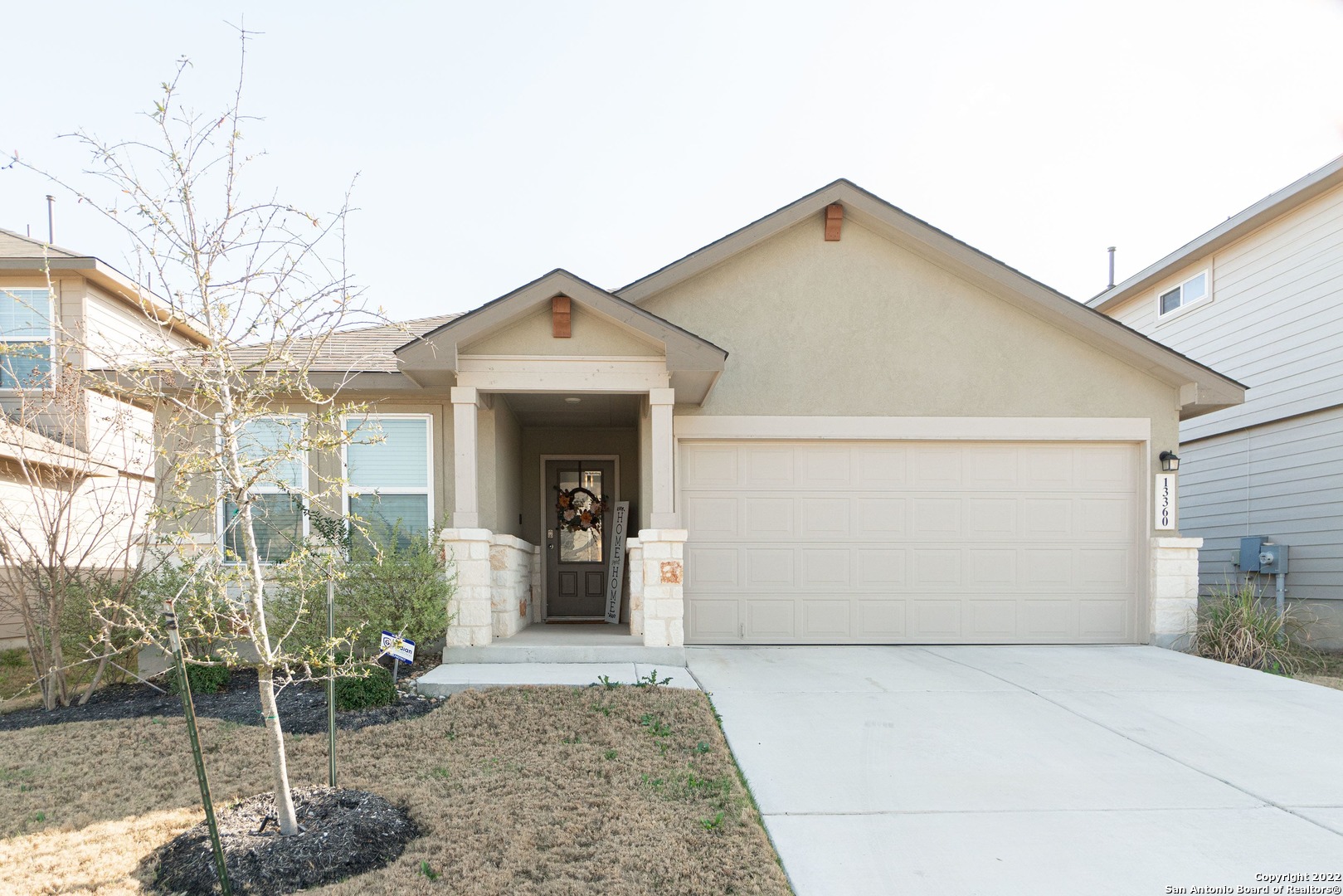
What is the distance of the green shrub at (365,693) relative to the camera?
5742 millimetres

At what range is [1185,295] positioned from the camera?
12320mm

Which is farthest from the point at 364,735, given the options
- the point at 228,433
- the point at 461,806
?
the point at 228,433

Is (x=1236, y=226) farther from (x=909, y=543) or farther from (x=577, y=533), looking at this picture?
(x=577, y=533)

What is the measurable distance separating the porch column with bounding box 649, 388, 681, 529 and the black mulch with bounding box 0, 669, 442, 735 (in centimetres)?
245

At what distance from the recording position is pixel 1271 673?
7348mm

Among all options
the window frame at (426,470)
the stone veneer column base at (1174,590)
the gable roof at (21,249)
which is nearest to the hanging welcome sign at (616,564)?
the window frame at (426,470)

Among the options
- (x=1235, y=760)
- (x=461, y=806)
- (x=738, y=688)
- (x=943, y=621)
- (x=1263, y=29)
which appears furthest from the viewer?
(x=943, y=621)

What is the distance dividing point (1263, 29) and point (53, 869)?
18.5 ft

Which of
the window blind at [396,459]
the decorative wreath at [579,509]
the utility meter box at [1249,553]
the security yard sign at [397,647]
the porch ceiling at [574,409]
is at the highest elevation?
the porch ceiling at [574,409]

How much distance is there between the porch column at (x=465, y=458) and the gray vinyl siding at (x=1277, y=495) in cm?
999

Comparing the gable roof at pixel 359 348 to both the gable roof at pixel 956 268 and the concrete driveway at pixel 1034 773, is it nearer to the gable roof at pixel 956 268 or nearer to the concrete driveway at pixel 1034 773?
the gable roof at pixel 956 268

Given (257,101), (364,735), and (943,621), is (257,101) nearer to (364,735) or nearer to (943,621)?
(364,735)

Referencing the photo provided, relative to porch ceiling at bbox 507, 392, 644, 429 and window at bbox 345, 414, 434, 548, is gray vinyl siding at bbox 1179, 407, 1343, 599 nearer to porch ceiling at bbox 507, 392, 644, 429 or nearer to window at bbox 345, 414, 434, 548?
porch ceiling at bbox 507, 392, 644, 429

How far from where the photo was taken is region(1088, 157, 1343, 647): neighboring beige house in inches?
375
